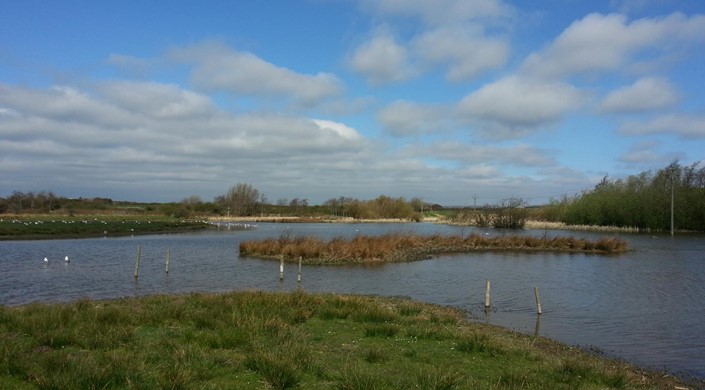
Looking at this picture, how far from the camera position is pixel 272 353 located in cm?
808

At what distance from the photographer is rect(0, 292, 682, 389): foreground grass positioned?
23.2ft

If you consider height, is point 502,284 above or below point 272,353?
below

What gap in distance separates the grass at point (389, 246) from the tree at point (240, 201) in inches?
4096

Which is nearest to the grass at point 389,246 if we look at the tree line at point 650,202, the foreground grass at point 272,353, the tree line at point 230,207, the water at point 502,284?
the water at point 502,284

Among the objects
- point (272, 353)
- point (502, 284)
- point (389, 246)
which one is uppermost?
point (272, 353)

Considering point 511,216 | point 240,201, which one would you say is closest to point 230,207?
point 240,201

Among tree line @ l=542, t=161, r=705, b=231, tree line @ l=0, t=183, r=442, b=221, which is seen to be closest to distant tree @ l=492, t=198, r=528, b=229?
tree line @ l=542, t=161, r=705, b=231

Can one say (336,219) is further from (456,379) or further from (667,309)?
(456,379)

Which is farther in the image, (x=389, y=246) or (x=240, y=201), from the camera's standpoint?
(x=240, y=201)

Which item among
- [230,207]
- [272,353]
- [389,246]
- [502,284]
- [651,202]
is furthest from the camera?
[230,207]

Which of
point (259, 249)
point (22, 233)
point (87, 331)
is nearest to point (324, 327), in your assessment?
point (87, 331)

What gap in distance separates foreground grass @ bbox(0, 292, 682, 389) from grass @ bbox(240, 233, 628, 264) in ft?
74.1

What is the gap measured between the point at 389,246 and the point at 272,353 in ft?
109

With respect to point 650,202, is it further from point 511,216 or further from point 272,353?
point 272,353
